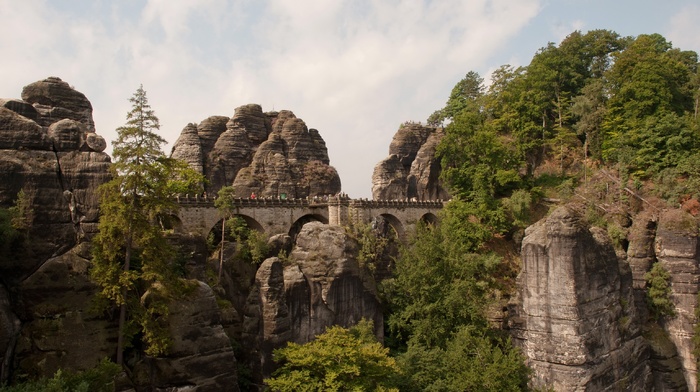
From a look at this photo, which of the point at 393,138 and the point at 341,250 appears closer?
the point at 341,250

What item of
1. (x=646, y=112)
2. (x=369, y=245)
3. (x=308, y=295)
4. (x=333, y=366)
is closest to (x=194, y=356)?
(x=333, y=366)

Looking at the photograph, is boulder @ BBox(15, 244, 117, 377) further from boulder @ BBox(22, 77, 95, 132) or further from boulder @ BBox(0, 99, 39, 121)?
boulder @ BBox(22, 77, 95, 132)

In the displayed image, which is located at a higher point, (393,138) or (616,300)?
(393,138)

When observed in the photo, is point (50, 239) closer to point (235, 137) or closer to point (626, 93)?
point (235, 137)

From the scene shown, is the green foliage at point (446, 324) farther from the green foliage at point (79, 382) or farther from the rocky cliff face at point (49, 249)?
the rocky cliff face at point (49, 249)

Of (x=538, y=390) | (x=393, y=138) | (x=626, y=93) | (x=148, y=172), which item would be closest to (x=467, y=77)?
(x=393, y=138)

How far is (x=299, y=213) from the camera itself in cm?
3697

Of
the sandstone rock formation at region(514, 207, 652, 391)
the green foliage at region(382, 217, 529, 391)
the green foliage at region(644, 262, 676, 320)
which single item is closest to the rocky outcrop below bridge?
the green foliage at region(382, 217, 529, 391)

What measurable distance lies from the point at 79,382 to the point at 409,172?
39.2 m

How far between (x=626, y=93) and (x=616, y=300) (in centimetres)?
2053

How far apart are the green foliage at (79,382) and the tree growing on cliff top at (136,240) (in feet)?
4.23

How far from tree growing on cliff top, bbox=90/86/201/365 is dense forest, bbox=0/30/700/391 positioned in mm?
146

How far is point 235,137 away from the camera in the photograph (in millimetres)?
41406

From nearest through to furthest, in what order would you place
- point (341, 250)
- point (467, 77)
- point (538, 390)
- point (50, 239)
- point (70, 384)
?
point (70, 384)
point (50, 239)
point (538, 390)
point (341, 250)
point (467, 77)
